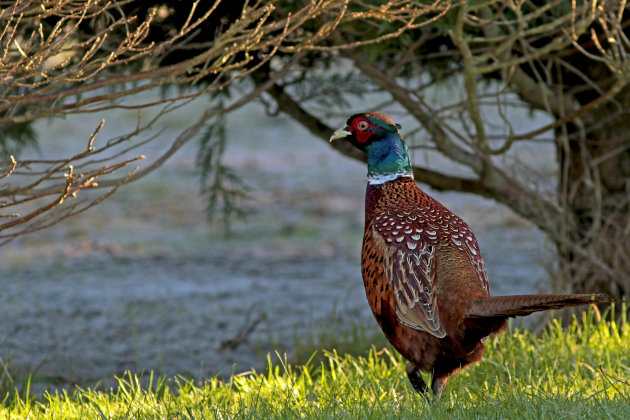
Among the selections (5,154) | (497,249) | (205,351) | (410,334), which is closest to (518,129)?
(497,249)

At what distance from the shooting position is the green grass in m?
3.16

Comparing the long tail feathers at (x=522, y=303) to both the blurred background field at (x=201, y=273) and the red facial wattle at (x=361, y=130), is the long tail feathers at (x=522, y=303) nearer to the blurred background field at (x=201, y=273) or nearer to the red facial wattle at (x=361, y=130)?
the red facial wattle at (x=361, y=130)

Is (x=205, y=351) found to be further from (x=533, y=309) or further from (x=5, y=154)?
(x=533, y=309)

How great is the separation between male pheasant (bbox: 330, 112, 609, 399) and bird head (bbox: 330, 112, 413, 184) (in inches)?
3.4

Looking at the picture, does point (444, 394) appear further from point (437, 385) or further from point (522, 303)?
point (522, 303)

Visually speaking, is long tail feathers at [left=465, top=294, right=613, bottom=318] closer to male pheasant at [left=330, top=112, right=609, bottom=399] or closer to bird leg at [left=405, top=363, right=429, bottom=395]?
male pheasant at [left=330, top=112, right=609, bottom=399]

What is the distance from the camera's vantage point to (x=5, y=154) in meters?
5.36

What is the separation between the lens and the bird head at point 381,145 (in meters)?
3.80

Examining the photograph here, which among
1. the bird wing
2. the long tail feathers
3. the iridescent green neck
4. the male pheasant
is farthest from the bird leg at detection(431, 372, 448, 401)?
the iridescent green neck

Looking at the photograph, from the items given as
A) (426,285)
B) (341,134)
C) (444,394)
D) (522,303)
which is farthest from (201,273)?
(522,303)

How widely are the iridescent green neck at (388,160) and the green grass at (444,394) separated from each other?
0.96 metres

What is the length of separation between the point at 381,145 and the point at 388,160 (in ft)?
0.26

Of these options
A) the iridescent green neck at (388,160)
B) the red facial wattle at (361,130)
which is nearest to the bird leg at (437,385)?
the iridescent green neck at (388,160)

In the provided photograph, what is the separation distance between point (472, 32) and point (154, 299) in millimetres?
4319
